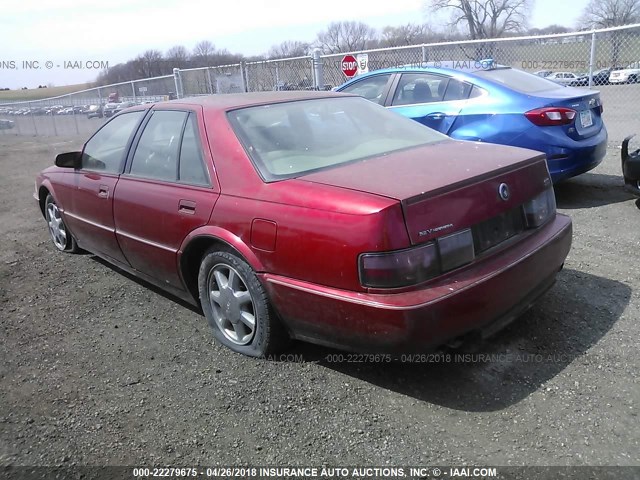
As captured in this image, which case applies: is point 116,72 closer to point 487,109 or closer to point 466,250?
point 487,109

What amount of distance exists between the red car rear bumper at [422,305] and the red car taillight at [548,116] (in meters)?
2.72

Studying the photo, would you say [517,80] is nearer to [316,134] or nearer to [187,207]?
[316,134]

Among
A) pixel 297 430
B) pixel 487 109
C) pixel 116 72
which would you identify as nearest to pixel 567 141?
pixel 487 109

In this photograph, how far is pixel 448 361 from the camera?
2.91 meters

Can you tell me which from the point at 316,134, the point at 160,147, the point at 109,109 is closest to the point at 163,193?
the point at 160,147

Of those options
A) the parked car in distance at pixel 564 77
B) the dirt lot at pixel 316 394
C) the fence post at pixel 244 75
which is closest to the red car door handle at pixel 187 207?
the dirt lot at pixel 316 394

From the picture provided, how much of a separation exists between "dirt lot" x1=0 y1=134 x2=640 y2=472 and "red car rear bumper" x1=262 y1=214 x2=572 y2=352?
1.06ft

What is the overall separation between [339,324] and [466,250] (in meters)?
0.69

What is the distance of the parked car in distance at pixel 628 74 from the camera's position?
8766mm

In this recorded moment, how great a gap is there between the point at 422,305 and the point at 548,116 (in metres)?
3.71

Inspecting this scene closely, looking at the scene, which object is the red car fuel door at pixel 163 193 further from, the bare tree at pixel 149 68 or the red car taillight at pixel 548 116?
the bare tree at pixel 149 68

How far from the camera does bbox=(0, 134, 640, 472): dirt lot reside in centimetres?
231

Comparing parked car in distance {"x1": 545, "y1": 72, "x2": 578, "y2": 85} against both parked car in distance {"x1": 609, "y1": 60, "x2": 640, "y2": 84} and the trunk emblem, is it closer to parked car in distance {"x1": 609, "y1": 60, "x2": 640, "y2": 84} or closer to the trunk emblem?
parked car in distance {"x1": 609, "y1": 60, "x2": 640, "y2": 84}

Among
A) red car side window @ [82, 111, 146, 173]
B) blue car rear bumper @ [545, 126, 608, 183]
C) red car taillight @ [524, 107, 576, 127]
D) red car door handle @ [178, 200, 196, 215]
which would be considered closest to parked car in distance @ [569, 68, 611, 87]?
blue car rear bumper @ [545, 126, 608, 183]
